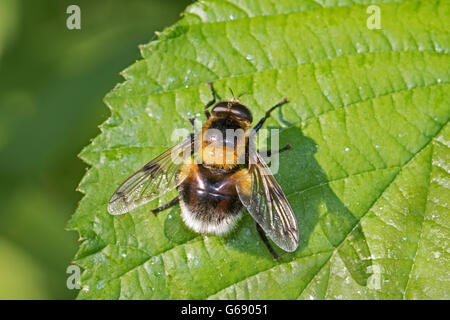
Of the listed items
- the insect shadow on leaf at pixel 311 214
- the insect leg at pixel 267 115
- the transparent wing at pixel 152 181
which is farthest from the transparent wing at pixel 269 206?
the transparent wing at pixel 152 181

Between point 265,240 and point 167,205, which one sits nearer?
point 265,240

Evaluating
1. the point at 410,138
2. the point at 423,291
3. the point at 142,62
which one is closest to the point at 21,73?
the point at 142,62

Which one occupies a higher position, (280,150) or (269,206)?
(280,150)

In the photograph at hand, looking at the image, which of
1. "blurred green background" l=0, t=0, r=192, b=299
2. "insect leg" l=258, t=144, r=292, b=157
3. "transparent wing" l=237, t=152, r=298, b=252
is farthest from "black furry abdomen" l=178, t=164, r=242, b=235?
"blurred green background" l=0, t=0, r=192, b=299

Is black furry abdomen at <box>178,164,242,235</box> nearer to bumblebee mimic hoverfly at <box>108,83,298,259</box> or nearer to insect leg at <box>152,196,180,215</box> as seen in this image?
bumblebee mimic hoverfly at <box>108,83,298,259</box>

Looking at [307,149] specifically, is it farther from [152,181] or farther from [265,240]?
[152,181]

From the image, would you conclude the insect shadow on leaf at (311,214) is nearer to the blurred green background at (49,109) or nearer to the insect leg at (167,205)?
the insect leg at (167,205)

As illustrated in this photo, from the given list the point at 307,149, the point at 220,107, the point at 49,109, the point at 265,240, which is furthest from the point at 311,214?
the point at 49,109
